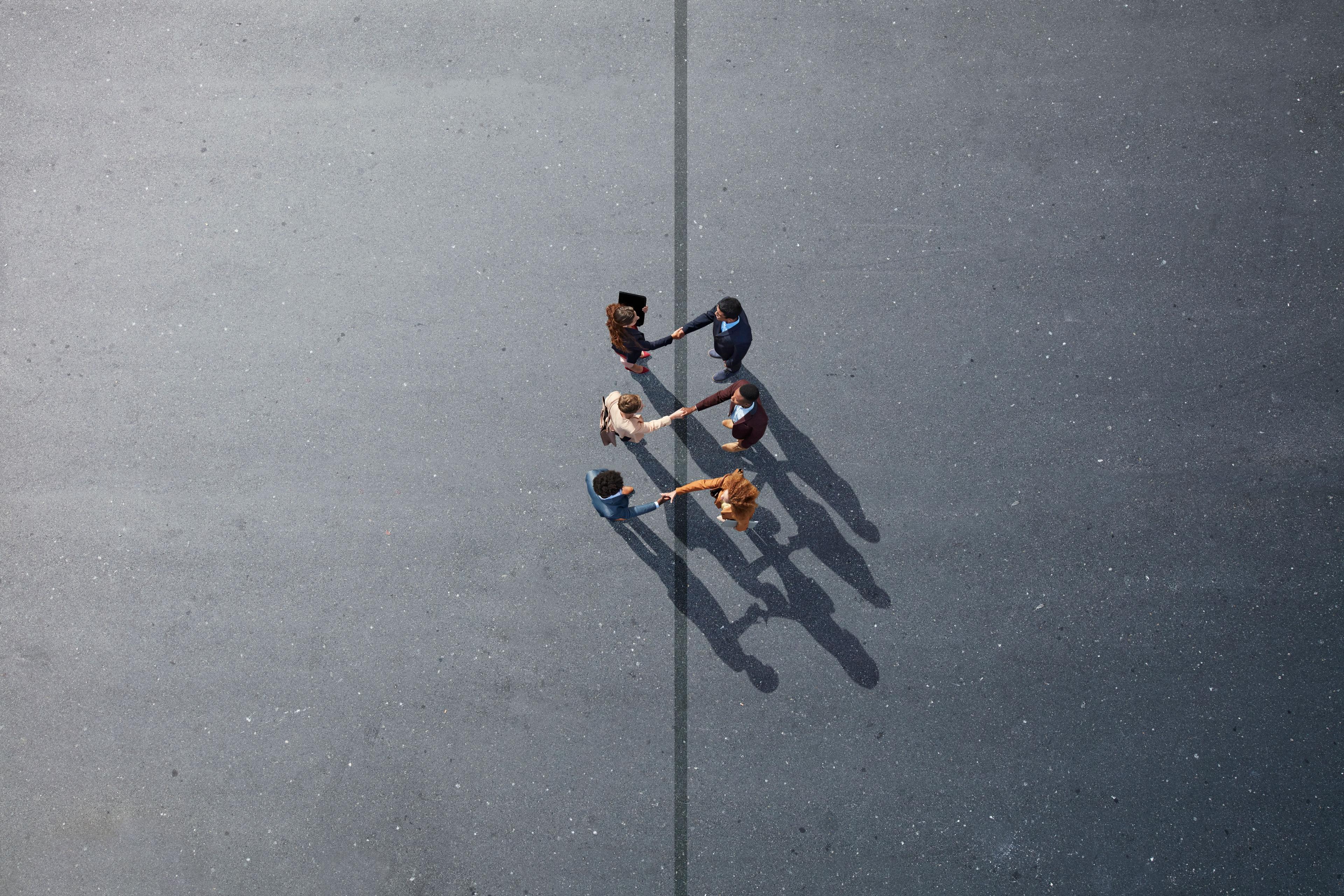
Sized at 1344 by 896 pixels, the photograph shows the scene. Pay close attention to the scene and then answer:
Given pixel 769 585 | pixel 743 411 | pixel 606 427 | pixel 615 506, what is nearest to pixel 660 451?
pixel 606 427

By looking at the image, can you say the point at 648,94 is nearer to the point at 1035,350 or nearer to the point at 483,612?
the point at 1035,350

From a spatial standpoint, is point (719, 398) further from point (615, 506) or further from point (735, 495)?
point (615, 506)

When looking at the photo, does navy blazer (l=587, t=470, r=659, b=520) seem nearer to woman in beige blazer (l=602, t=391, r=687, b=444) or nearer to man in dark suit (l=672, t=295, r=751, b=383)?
woman in beige blazer (l=602, t=391, r=687, b=444)

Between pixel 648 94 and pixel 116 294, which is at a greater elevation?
pixel 648 94

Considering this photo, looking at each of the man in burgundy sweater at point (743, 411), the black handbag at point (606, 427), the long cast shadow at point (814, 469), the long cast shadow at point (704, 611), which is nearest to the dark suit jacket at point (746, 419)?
the man in burgundy sweater at point (743, 411)

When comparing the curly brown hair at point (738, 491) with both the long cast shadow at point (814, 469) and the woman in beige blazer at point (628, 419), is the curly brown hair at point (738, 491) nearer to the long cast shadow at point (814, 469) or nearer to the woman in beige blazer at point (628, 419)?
the woman in beige blazer at point (628, 419)

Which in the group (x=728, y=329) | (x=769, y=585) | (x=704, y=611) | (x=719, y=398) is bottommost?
(x=704, y=611)

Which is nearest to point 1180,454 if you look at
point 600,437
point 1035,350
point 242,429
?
point 1035,350
